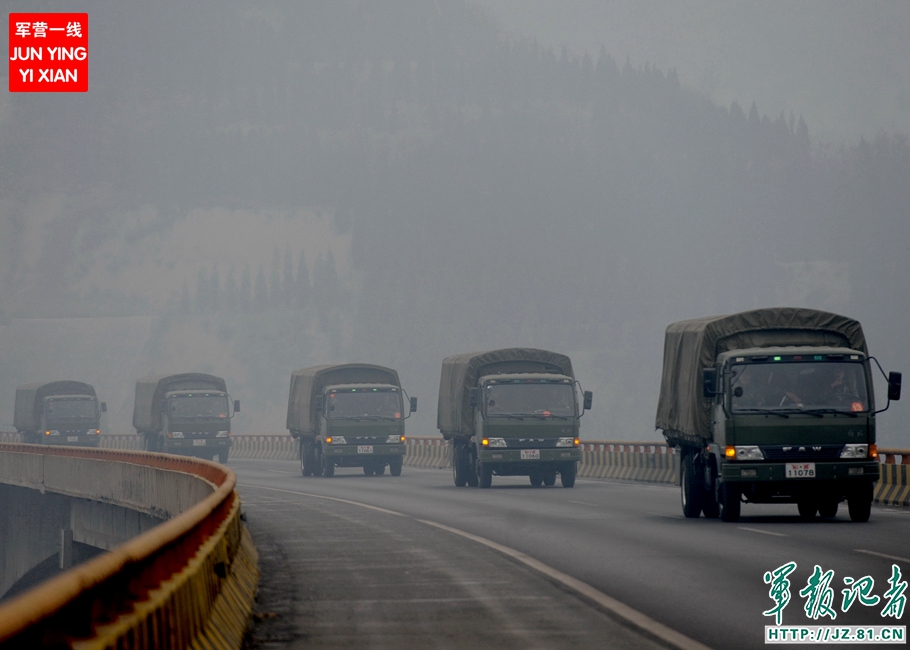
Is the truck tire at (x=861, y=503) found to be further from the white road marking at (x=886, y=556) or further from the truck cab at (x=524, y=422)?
the truck cab at (x=524, y=422)

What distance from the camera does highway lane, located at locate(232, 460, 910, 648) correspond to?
10055mm

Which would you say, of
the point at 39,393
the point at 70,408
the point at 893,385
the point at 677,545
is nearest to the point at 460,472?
the point at 893,385

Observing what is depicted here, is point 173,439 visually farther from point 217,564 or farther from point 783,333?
point 217,564

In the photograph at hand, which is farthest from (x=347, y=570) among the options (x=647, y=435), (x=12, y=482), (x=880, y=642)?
(x=647, y=435)

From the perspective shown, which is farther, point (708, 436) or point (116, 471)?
point (116, 471)

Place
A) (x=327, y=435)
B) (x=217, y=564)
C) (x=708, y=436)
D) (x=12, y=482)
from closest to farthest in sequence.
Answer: (x=217, y=564)
(x=708, y=436)
(x=12, y=482)
(x=327, y=435)

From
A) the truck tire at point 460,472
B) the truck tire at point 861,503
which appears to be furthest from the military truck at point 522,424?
the truck tire at point 861,503

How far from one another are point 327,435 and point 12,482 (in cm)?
869

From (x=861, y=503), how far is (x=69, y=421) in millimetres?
49809

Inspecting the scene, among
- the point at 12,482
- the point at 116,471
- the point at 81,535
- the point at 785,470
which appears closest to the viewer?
the point at 785,470

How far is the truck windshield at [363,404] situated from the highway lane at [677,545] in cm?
1039

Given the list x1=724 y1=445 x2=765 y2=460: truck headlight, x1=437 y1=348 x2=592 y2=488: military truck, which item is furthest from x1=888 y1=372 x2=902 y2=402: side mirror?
x1=437 y1=348 x2=592 y2=488: military truck

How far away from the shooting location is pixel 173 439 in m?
52.8

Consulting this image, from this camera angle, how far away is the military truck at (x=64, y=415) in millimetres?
62781
